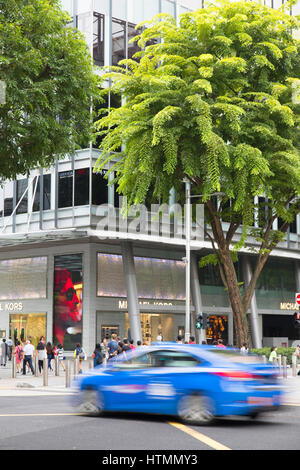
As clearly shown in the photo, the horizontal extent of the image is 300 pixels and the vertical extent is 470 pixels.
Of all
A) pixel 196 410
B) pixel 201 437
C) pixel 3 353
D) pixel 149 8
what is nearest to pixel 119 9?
pixel 149 8

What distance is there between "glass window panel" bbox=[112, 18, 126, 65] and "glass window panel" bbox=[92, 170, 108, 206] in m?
7.09

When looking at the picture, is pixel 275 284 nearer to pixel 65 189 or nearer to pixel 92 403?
pixel 65 189

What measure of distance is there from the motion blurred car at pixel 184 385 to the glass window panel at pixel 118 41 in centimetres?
2823

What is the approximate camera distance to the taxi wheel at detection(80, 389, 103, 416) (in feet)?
41.1

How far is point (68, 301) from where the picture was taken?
38781 mm

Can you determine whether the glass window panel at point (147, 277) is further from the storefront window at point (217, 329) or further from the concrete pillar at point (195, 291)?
the storefront window at point (217, 329)

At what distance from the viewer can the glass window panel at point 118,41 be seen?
125 ft

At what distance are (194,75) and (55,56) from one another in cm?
698

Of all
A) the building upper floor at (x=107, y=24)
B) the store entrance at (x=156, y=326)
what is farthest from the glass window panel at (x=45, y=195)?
the store entrance at (x=156, y=326)

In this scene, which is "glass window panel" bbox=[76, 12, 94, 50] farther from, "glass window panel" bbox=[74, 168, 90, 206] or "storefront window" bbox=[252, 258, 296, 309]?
"storefront window" bbox=[252, 258, 296, 309]

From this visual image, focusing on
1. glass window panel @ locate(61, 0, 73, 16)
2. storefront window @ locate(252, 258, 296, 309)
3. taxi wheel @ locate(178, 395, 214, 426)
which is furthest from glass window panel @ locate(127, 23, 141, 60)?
taxi wheel @ locate(178, 395, 214, 426)

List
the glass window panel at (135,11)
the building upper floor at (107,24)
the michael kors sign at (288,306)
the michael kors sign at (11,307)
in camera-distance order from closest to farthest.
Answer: the building upper floor at (107,24), the glass window panel at (135,11), the michael kors sign at (11,307), the michael kors sign at (288,306)

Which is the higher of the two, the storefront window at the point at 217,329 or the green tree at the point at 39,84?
the green tree at the point at 39,84

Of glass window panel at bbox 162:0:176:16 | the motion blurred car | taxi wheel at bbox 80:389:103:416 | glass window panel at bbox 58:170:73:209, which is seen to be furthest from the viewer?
glass window panel at bbox 162:0:176:16
